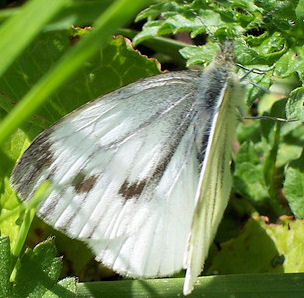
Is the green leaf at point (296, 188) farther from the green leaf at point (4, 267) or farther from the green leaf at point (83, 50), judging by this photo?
the green leaf at point (83, 50)

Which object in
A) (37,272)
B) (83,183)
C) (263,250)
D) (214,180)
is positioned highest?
(83,183)

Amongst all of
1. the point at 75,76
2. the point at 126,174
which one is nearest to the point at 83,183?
the point at 126,174

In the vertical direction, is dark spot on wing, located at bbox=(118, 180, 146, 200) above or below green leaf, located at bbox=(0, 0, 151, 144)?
below

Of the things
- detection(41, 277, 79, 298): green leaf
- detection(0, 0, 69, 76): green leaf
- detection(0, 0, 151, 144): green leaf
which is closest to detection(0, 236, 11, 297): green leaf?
detection(41, 277, 79, 298): green leaf

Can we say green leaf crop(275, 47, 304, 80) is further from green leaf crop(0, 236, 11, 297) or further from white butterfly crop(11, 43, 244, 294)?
green leaf crop(0, 236, 11, 297)

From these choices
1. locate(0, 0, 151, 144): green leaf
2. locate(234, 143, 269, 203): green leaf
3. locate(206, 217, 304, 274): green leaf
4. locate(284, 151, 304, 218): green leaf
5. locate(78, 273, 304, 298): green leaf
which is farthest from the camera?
locate(234, 143, 269, 203): green leaf

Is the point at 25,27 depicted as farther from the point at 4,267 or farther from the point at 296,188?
the point at 296,188

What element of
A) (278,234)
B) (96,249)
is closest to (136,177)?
(96,249)

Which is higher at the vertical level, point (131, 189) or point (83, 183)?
point (83, 183)


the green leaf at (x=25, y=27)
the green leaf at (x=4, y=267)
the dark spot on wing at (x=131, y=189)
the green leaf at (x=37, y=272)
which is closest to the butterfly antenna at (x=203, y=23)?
the dark spot on wing at (x=131, y=189)
